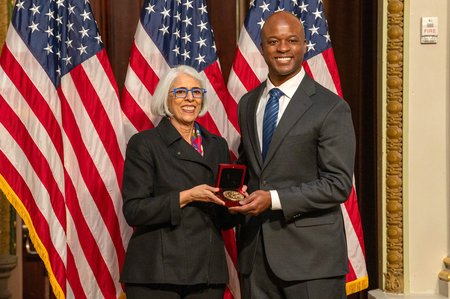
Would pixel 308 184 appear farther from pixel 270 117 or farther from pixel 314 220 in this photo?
pixel 270 117

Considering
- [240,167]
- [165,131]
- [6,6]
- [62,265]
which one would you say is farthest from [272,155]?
[6,6]

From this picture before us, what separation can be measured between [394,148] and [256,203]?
55.0 inches

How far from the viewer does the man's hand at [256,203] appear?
9.14ft

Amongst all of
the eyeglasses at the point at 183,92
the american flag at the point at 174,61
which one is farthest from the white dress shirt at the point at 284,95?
the american flag at the point at 174,61

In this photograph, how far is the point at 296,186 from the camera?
2896 mm

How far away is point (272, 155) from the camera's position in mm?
2885

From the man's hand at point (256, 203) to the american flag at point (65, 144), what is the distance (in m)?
1.13

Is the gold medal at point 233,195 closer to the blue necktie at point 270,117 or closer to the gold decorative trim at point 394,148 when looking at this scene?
the blue necktie at point 270,117

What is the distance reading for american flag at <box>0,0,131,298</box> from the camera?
3.67 m

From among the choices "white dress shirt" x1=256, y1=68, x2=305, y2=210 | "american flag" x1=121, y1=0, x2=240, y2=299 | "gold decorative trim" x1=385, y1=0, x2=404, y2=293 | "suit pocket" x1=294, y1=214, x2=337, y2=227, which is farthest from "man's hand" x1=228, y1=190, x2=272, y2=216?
"gold decorative trim" x1=385, y1=0, x2=404, y2=293

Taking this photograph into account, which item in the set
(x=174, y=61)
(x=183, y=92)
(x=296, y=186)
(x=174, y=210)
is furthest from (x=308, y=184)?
(x=174, y=61)

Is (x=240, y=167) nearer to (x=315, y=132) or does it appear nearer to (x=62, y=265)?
(x=315, y=132)

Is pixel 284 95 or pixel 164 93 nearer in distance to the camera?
pixel 284 95

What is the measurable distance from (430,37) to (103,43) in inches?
67.3
